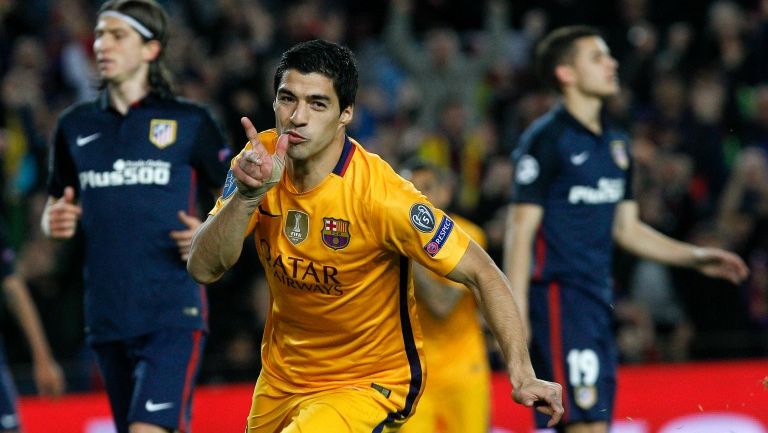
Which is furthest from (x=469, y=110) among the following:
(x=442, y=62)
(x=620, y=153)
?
(x=620, y=153)

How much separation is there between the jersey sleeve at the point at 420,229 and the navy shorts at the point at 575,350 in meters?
2.20

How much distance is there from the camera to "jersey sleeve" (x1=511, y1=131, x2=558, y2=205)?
23.2 feet

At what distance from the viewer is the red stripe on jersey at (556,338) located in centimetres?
697

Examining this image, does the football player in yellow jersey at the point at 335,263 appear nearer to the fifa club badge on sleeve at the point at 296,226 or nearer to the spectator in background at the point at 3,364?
A: the fifa club badge on sleeve at the point at 296,226

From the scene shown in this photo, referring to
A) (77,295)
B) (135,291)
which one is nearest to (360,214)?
(135,291)

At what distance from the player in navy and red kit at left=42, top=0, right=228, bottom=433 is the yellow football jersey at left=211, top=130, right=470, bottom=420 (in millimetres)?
1000

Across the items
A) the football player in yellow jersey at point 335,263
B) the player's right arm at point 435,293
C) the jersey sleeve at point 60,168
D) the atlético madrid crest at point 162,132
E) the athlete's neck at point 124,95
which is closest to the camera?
the football player in yellow jersey at point 335,263

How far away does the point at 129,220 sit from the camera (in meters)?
6.35

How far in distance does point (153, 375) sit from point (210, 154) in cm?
114

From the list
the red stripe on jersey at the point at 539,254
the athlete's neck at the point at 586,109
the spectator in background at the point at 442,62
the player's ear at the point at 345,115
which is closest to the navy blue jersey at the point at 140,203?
the player's ear at the point at 345,115

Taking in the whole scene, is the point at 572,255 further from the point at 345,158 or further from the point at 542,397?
the point at 542,397

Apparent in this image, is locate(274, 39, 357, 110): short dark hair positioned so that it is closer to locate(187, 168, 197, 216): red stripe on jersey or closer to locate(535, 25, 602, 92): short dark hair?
locate(187, 168, 197, 216): red stripe on jersey

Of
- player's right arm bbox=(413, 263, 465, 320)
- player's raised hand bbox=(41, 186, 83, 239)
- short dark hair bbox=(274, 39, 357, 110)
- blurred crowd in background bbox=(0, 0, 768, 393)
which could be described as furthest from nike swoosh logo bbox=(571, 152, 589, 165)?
blurred crowd in background bbox=(0, 0, 768, 393)

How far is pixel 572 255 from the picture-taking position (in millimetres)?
7051
